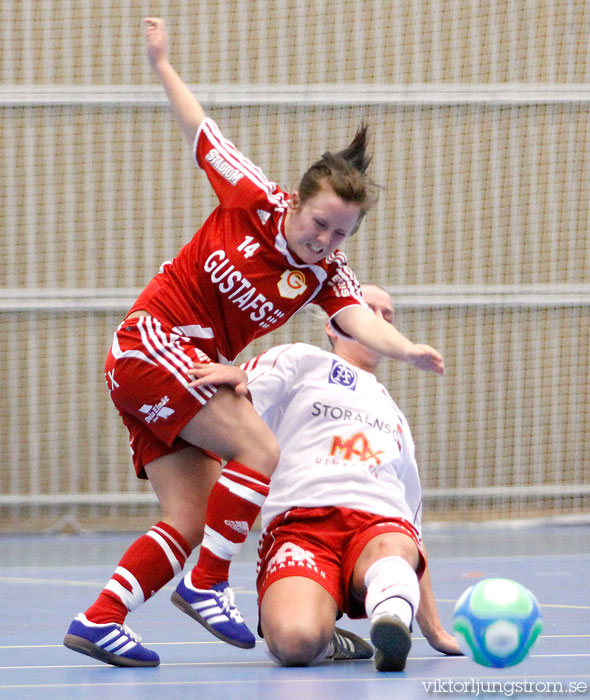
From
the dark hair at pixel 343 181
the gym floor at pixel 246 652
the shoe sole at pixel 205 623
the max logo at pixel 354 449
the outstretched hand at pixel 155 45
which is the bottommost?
the gym floor at pixel 246 652

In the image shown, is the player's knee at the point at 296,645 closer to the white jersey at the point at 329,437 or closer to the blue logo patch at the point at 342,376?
the white jersey at the point at 329,437

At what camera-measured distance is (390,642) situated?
2.59 m

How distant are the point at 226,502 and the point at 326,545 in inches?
14.0

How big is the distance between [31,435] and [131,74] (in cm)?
236

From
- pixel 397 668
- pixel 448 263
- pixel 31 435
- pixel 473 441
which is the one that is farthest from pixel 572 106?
pixel 397 668

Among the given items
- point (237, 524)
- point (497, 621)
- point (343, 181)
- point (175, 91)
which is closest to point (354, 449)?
point (237, 524)

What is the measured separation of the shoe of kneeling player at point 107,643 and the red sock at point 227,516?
0.68ft

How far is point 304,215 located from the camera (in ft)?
9.25

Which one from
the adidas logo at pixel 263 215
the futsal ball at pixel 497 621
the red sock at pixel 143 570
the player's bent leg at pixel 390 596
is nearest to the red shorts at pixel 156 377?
the red sock at pixel 143 570

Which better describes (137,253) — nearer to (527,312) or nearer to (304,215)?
(527,312)

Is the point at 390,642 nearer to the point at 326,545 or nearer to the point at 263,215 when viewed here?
the point at 326,545

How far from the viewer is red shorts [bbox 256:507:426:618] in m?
2.93

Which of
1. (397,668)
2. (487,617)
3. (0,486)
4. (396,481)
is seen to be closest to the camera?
(487,617)

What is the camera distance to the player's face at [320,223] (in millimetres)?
2789
